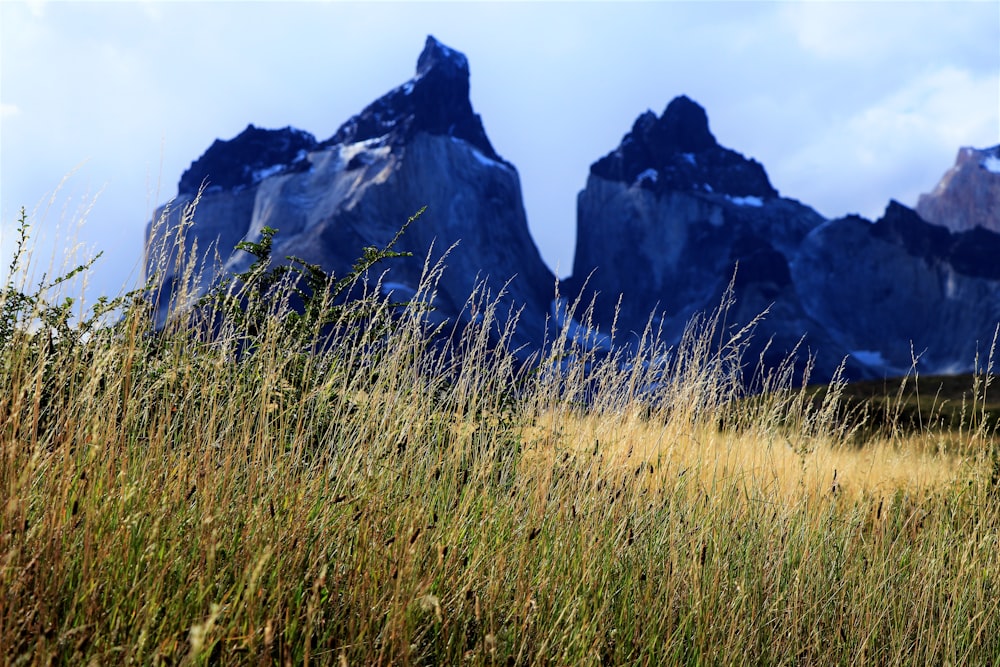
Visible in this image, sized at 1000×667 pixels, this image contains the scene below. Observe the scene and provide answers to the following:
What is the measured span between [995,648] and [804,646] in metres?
1.28

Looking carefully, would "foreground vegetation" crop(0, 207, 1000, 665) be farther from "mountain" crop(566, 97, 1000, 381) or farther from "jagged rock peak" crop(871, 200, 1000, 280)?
"jagged rock peak" crop(871, 200, 1000, 280)

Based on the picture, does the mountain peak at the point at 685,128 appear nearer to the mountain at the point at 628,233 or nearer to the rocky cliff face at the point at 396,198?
the mountain at the point at 628,233

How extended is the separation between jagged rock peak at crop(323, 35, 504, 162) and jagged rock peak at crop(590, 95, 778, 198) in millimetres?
27766

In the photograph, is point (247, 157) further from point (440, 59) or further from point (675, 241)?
point (675, 241)

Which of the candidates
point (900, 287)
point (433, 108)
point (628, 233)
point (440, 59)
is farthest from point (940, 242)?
point (440, 59)

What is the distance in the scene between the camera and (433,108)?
5960 inches

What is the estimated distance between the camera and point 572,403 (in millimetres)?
4926

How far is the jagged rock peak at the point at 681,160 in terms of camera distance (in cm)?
16150

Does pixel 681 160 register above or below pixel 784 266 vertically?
above

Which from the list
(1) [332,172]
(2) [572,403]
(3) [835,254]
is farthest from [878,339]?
(2) [572,403]

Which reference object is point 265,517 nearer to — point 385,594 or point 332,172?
point 385,594

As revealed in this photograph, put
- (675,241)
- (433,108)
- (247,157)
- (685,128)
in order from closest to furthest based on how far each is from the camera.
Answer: (433,108)
(675,241)
(247,157)
(685,128)

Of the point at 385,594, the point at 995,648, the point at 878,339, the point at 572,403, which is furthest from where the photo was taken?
the point at 878,339

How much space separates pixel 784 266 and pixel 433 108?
72976mm
